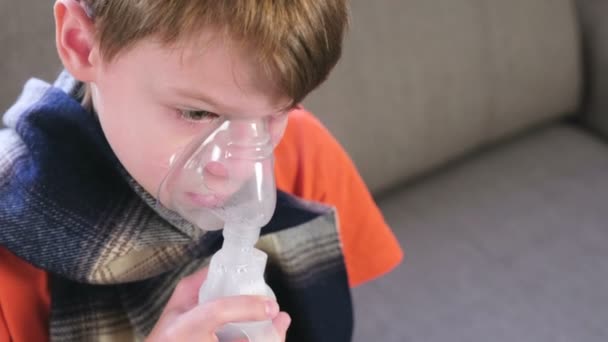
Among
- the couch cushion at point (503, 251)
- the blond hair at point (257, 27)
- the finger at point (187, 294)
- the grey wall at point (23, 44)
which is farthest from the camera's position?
the couch cushion at point (503, 251)

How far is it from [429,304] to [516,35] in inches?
21.1

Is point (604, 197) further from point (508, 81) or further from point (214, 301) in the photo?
point (214, 301)

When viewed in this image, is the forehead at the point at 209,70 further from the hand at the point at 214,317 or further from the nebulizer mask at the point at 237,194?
the hand at the point at 214,317

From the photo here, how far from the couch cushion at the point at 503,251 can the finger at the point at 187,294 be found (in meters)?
0.49

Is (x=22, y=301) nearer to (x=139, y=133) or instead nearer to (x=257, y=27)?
(x=139, y=133)

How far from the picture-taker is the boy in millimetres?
581

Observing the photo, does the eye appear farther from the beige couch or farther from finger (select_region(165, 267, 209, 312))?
the beige couch

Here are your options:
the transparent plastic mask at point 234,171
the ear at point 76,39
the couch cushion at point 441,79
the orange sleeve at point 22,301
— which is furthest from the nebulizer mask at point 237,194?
the couch cushion at point 441,79

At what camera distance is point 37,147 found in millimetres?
724

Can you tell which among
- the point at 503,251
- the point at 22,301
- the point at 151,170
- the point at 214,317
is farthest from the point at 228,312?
the point at 503,251

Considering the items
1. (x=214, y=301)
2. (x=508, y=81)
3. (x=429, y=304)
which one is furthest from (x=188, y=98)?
(x=508, y=81)

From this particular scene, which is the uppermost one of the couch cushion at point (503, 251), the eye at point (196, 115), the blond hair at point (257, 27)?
the blond hair at point (257, 27)

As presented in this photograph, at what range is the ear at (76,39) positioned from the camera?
24.9 inches

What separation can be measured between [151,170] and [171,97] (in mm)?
94
